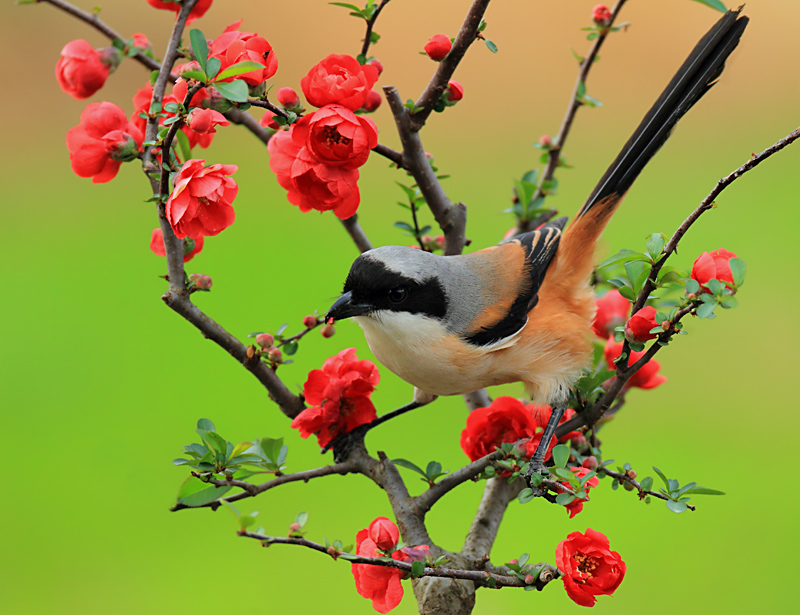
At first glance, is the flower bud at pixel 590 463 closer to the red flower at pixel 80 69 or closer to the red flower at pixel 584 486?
the red flower at pixel 584 486

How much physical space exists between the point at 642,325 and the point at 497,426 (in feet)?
0.98

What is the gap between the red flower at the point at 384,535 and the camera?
31.0 inches

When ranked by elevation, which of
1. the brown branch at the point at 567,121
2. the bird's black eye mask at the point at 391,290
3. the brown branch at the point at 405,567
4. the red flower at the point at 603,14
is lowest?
the brown branch at the point at 405,567

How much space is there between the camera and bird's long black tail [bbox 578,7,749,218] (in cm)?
97

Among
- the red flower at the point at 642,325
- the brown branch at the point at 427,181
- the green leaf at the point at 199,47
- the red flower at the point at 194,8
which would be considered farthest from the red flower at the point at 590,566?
the red flower at the point at 194,8

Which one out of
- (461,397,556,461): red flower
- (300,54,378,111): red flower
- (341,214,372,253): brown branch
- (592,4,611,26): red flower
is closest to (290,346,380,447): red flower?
(461,397,556,461): red flower

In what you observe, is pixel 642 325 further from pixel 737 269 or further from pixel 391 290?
pixel 391 290

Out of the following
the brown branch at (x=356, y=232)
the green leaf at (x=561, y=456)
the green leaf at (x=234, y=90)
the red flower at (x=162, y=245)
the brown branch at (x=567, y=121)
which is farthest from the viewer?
the brown branch at (x=567, y=121)

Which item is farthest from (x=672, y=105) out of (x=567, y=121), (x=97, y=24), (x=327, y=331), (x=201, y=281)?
(x=97, y=24)

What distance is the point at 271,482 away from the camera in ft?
2.85

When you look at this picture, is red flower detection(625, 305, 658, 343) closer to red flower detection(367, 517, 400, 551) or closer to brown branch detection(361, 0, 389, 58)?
red flower detection(367, 517, 400, 551)

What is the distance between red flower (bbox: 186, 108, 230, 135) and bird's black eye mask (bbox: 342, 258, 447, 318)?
0.29m

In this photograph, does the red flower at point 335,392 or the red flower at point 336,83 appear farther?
the red flower at point 335,392

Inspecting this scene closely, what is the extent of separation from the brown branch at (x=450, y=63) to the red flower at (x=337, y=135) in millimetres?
190
